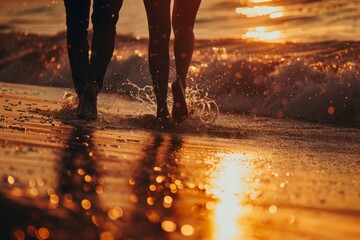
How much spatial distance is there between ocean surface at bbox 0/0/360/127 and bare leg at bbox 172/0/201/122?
928 millimetres

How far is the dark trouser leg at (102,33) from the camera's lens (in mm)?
6102

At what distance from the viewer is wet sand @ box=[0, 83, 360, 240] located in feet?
8.47

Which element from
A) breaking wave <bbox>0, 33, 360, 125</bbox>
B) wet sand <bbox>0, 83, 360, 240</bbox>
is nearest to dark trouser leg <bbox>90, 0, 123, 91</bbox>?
wet sand <bbox>0, 83, 360, 240</bbox>

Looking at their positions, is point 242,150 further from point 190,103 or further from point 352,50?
point 352,50

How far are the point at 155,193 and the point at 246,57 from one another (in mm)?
10514

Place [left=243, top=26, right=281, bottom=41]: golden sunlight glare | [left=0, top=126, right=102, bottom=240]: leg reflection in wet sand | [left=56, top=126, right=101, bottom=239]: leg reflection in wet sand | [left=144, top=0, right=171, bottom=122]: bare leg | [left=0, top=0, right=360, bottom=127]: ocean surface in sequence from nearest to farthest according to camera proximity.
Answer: [left=0, top=126, right=102, bottom=240]: leg reflection in wet sand
[left=56, top=126, right=101, bottom=239]: leg reflection in wet sand
[left=144, top=0, right=171, bottom=122]: bare leg
[left=0, top=0, right=360, bottom=127]: ocean surface
[left=243, top=26, right=281, bottom=41]: golden sunlight glare

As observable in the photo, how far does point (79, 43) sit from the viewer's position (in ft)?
20.7

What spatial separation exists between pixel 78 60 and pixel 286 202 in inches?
130

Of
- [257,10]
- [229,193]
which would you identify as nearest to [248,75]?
[229,193]

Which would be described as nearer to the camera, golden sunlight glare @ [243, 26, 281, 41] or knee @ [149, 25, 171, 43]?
knee @ [149, 25, 171, 43]

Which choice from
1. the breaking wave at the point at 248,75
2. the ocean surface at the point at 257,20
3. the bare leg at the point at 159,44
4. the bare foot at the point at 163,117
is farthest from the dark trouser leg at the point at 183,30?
the ocean surface at the point at 257,20

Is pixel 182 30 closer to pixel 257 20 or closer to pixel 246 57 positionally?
pixel 246 57

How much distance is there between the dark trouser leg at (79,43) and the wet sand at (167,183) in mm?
338

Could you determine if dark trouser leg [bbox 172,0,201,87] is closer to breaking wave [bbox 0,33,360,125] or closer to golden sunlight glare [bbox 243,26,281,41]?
breaking wave [bbox 0,33,360,125]
